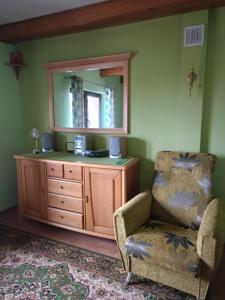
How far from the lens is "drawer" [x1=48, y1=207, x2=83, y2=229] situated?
2416mm

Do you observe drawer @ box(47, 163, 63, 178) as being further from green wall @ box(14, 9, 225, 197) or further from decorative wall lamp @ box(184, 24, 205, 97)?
decorative wall lamp @ box(184, 24, 205, 97)

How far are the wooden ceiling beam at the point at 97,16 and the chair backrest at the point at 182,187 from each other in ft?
4.24

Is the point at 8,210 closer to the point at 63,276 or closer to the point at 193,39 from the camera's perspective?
the point at 63,276

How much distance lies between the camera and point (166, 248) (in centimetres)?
155

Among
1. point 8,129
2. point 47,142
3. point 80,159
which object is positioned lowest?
point 80,159

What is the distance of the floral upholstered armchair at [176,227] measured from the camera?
4.86ft

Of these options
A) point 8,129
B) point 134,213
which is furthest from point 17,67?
point 134,213

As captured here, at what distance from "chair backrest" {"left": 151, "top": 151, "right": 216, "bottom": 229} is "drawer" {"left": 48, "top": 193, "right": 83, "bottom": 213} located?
31.0 inches

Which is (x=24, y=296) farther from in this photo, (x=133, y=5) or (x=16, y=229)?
(x=133, y=5)

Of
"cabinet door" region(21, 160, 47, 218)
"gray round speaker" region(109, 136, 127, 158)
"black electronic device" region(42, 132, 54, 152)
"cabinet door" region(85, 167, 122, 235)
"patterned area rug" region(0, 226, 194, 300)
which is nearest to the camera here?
"patterned area rug" region(0, 226, 194, 300)

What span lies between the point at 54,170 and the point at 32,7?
1666 millimetres

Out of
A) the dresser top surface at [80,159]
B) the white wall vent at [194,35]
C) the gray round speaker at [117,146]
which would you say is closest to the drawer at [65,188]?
the dresser top surface at [80,159]

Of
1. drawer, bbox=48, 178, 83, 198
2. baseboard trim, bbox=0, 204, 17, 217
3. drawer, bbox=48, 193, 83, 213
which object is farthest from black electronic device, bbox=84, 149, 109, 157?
baseboard trim, bbox=0, 204, 17, 217

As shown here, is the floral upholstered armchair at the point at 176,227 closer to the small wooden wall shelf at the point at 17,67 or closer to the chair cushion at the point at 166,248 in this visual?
the chair cushion at the point at 166,248
